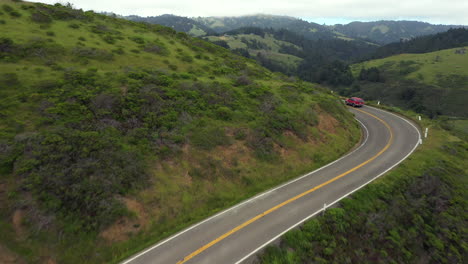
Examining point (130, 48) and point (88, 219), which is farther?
point (130, 48)

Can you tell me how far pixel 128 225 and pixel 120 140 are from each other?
252 inches

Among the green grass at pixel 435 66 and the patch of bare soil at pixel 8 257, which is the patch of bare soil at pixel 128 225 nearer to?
the patch of bare soil at pixel 8 257

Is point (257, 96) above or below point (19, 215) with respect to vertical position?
above

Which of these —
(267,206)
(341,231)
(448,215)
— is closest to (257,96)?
(267,206)

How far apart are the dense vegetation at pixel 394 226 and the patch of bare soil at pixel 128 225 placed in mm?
6949

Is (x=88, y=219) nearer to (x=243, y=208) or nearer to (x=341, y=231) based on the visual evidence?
(x=243, y=208)

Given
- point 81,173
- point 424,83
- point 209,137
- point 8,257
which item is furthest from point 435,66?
point 8,257

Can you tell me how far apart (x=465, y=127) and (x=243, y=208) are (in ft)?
253

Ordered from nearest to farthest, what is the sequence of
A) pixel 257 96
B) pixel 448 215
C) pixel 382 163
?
1. pixel 448 215
2. pixel 382 163
3. pixel 257 96

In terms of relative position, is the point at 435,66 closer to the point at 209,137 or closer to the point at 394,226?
the point at 394,226

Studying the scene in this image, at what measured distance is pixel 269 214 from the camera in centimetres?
1491

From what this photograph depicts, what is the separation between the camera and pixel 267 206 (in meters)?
15.6

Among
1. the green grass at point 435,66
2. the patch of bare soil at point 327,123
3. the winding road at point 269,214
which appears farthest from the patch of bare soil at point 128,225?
the green grass at point 435,66

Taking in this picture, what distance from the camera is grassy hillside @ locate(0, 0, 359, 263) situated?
12.6 meters
